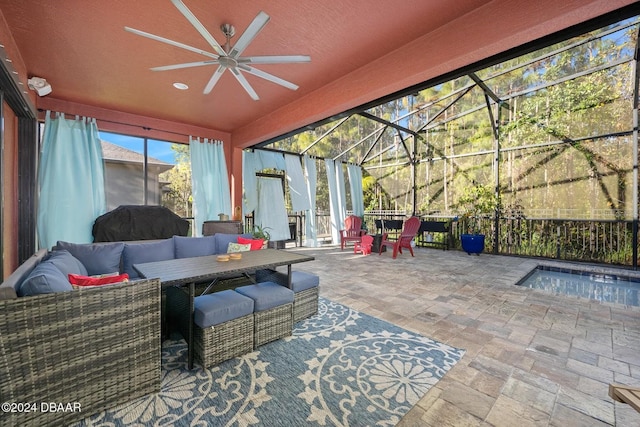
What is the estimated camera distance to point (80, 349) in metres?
1.40

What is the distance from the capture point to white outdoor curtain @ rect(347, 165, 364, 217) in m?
8.47

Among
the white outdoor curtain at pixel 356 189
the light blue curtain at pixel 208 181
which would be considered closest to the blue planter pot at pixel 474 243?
the white outdoor curtain at pixel 356 189

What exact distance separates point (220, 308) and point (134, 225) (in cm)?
306

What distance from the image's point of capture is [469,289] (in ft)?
11.7

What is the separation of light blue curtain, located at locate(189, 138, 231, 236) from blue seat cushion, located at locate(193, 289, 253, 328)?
3690 millimetres

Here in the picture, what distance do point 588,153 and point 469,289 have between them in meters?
4.26

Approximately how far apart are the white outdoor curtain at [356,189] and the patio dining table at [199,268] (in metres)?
6.00

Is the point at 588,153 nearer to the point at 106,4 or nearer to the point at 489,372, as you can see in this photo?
the point at 489,372

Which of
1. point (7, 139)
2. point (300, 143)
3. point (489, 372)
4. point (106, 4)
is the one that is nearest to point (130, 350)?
point (489, 372)

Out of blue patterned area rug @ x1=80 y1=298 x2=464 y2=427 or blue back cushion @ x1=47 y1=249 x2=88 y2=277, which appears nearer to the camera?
blue patterned area rug @ x1=80 y1=298 x2=464 y2=427

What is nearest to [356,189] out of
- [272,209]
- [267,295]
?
[272,209]

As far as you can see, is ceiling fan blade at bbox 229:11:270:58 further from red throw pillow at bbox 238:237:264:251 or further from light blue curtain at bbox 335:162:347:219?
light blue curtain at bbox 335:162:347:219

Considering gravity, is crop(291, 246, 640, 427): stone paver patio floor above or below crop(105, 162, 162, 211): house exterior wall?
below

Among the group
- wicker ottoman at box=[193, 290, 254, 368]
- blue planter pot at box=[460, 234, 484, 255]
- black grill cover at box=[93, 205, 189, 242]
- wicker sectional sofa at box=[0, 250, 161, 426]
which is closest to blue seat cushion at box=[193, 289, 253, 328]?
wicker ottoman at box=[193, 290, 254, 368]
